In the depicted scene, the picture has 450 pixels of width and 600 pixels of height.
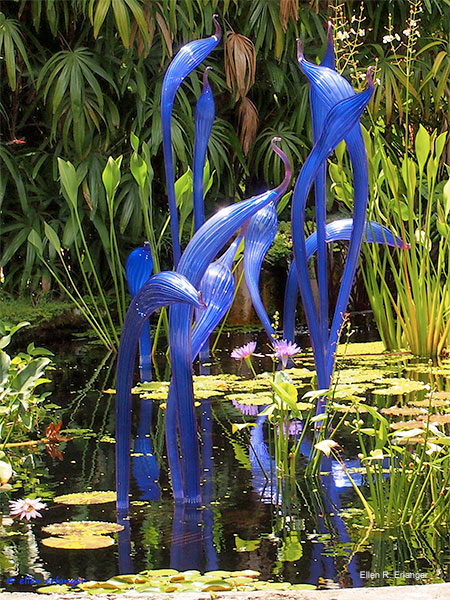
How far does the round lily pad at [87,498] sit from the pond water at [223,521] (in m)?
0.03

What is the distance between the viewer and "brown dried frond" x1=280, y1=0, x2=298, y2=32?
15.3 ft

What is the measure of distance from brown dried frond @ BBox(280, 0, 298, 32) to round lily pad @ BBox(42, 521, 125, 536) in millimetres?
3445

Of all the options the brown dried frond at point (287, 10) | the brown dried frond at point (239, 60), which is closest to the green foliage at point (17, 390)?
the brown dried frond at point (239, 60)

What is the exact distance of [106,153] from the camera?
4.83 metres

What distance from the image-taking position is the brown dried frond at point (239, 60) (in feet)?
15.2

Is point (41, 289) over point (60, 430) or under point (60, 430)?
over

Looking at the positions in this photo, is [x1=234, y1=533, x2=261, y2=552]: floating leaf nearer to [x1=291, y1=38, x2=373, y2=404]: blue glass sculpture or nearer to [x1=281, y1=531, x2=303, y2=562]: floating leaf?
[x1=281, y1=531, x2=303, y2=562]: floating leaf

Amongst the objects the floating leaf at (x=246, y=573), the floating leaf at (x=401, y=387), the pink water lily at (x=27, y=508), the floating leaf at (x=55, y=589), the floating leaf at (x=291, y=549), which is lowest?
the floating leaf at (x=55, y=589)

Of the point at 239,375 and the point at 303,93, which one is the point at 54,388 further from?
the point at 303,93

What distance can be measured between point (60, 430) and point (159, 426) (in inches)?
10.7

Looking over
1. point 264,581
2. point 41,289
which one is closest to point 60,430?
point 264,581

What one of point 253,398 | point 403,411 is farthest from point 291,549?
point 253,398

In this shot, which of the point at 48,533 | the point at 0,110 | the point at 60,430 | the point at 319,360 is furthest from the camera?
the point at 0,110

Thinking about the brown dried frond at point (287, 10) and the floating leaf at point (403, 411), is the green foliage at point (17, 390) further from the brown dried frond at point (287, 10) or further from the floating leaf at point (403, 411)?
the brown dried frond at point (287, 10)
